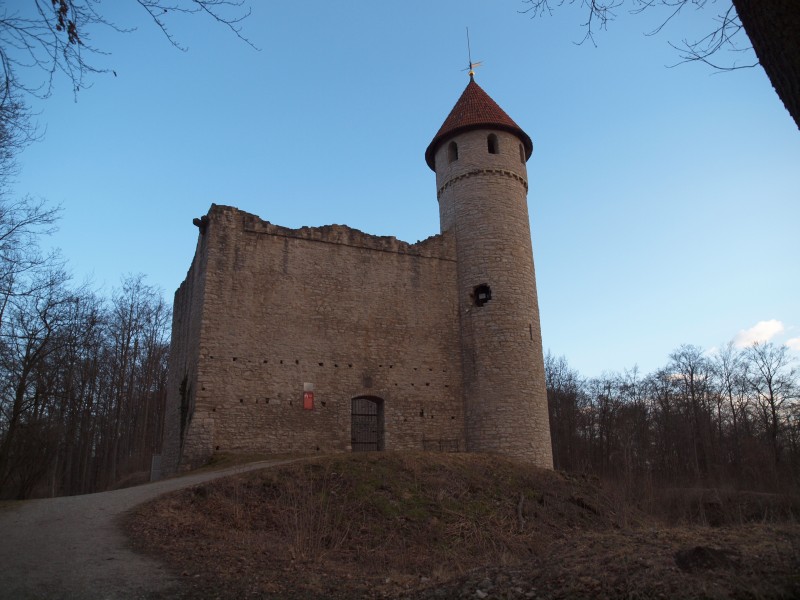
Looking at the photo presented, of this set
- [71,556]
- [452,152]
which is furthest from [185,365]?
[452,152]

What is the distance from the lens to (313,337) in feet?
57.1

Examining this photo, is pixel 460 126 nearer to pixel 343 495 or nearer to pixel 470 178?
pixel 470 178

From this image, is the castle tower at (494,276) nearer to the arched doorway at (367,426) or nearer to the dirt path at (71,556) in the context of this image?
the arched doorway at (367,426)

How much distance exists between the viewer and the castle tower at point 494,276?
58.3 feet

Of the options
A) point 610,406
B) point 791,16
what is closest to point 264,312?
point 791,16

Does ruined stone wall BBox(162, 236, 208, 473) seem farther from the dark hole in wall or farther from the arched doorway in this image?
the dark hole in wall

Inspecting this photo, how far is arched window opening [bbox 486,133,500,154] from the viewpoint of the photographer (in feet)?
66.8

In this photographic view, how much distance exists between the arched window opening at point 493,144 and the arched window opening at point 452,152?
118 cm

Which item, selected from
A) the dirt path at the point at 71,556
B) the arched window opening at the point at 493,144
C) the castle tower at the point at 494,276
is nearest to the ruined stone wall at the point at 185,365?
the dirt path at the point at 71,556

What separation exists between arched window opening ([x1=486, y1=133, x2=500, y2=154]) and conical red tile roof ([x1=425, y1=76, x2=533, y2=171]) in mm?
381

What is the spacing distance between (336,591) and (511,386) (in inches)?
501

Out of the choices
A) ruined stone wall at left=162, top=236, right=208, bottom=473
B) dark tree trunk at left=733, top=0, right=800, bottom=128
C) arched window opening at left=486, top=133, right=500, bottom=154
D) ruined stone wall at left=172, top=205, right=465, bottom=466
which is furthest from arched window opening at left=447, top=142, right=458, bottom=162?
dark tree trunk at left=733, top=0, right=800, bottom=128

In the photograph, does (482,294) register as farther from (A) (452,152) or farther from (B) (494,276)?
(A) (452,152)

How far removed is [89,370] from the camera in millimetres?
24781
